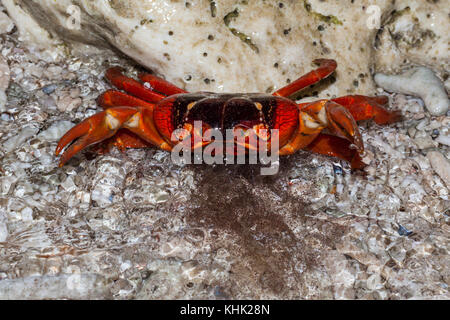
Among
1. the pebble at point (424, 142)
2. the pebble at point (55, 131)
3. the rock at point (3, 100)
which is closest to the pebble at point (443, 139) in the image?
the pebble at point (424, 142)

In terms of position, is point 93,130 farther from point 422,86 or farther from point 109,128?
point 422,86

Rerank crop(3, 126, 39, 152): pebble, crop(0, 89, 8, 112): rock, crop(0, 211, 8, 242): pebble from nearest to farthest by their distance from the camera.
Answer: crop(0, 211, 8, 242): pebble < crop(3, 126, 39, 152): pebble < crop(0, 89, 8, 112): rock

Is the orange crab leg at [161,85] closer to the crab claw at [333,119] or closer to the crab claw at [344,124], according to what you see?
the crab claw at [333,119]

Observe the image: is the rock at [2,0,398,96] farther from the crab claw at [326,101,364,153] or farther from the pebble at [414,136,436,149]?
the crab claw at [326,101,364,153]

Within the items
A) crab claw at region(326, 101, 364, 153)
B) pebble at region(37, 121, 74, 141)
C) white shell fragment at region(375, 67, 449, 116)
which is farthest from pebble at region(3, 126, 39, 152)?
white shell fragment at region(375, 67, 449, 116)

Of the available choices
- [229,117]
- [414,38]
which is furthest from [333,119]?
[414,38]

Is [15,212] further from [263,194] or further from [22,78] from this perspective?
[263,194]

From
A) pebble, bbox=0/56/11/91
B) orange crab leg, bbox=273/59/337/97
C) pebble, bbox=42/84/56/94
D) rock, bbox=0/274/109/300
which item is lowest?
rock, bbox=0/274/109/300
